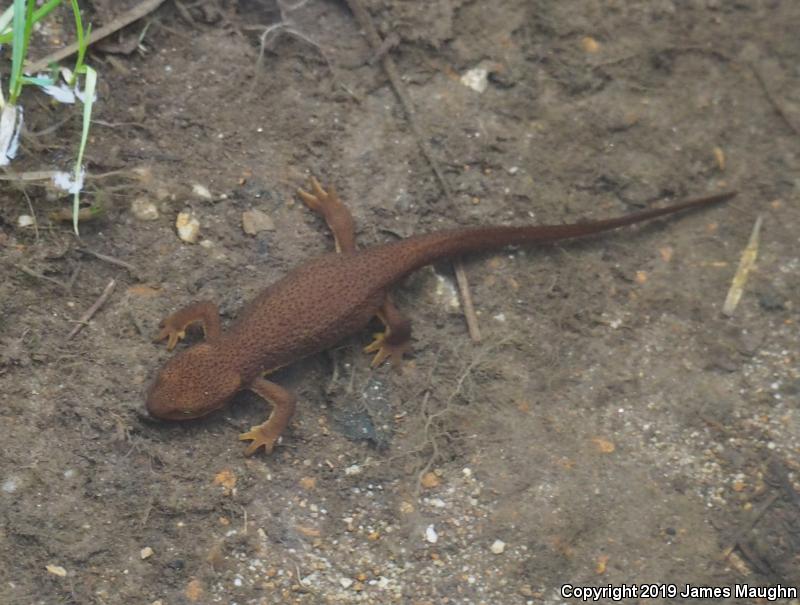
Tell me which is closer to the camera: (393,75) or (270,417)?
(270,417)

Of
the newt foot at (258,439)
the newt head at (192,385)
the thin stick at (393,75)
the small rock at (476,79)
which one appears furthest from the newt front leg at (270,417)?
the small rock at (476,79)

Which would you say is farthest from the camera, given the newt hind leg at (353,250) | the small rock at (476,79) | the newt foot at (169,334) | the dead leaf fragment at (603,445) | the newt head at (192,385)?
the small rock at (476,79)

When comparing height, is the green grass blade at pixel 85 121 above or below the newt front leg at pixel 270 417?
above

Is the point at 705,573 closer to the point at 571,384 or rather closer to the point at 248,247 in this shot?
the point at 571,384

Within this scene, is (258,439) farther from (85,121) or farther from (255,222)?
(85,121)

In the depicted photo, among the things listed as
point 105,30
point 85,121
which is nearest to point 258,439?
point 85,121

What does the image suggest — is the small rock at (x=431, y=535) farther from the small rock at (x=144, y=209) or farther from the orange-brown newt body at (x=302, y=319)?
the small rock at (x=144, y=209)
